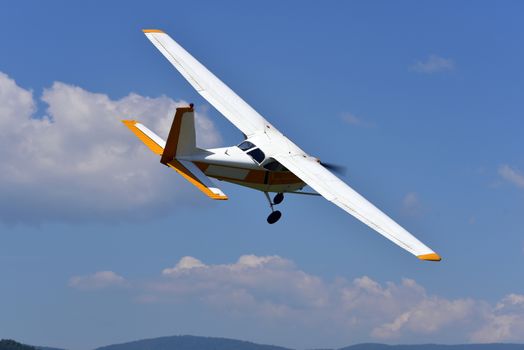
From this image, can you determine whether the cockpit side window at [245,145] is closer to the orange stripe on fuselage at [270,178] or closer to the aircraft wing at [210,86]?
the orange stripe on fuselage at [270,178]

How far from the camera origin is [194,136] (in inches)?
1398

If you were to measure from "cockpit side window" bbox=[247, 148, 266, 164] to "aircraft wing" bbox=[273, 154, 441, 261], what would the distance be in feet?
2.27

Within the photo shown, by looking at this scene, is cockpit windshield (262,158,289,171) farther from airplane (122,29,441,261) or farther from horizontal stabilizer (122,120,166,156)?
horizontal stabilizer (122,120,166,156)

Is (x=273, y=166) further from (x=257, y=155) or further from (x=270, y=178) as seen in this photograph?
(x=257, y=155)

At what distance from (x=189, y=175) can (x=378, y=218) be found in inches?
342

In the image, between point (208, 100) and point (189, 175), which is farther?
point (208, 100)

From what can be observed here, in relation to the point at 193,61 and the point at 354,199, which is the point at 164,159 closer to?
the point at 354,199

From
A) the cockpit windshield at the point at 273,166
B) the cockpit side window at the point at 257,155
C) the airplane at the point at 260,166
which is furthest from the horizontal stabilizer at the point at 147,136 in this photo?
the cockpit windshield at the point at 273,166

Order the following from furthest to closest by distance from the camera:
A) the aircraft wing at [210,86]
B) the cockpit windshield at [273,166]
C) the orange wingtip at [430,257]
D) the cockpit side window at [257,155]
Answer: the aircraft wing at [210,86] < the cockpit windshield at [273,166] < the cockpit side window at [257,155] < the orange wingtip at [430,257]

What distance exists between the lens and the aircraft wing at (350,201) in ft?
101

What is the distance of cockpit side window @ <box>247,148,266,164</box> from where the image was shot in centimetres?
3712

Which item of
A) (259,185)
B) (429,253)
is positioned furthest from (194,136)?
(429,253)

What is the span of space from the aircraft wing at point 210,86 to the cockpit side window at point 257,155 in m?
3.12

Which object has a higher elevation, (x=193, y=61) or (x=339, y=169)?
(x=193, y=61)
